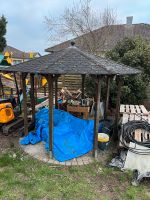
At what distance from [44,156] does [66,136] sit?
2.61 ft

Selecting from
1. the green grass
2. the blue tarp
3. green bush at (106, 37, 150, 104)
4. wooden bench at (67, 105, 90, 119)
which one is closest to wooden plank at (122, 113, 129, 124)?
the blue tarp

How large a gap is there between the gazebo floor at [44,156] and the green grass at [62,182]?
181mm

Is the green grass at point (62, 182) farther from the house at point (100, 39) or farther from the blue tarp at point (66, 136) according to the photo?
the house at point (100, 39)

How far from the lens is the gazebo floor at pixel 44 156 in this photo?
16.4 ft

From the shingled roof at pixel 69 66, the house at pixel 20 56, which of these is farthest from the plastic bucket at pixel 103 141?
the house at pixel 20 56

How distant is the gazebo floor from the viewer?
16.4 feet

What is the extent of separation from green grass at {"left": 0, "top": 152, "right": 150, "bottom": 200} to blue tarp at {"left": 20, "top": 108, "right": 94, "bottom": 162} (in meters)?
0.51

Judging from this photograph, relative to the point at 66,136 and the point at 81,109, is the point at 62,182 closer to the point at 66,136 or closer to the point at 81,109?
the point at 66,136

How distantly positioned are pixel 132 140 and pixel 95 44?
1337 centimetres

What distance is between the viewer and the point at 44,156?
17.3 ft

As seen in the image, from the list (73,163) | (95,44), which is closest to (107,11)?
(95,44)

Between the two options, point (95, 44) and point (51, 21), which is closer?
point (95, 44)

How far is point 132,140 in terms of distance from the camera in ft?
16.9

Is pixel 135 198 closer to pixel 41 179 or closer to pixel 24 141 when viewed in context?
pixel 41 179
